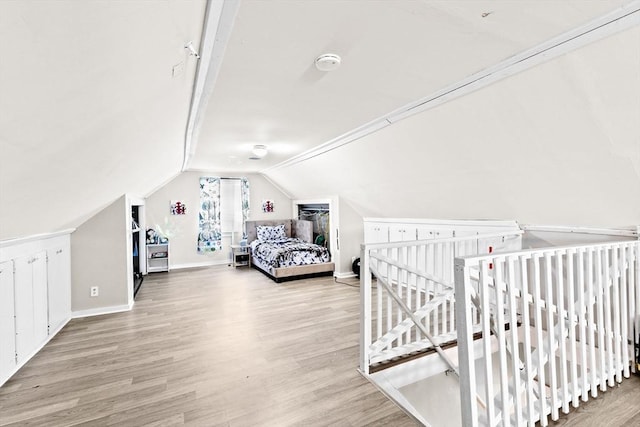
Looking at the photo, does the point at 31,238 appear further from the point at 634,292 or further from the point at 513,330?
the point at 634,292

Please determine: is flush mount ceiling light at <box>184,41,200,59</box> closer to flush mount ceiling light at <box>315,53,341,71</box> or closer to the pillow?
flush mount ceiling light at <box>315,53,341,71</box>

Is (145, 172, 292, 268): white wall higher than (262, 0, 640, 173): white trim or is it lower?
lower

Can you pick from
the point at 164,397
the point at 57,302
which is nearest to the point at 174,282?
the point at 57,302

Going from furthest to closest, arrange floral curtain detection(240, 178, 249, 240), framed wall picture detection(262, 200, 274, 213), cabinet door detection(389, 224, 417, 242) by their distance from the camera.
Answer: framed wall picture detection(262, 200, 274, 213)
floral curtain detection(240, 178, 249, 240)
cabinet door detection(389, 224, 417, 242)

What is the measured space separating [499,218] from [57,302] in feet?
16.5

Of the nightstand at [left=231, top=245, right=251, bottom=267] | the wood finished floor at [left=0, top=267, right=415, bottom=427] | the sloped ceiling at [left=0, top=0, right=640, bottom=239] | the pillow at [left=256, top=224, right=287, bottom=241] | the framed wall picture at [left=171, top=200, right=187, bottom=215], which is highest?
the sloped ceiling at [left=0, top=0, right=640, bottom=239]

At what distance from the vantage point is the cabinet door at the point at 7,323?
88.1 inches

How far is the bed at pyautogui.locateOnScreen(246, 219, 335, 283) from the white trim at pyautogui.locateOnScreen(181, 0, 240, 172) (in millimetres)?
3232

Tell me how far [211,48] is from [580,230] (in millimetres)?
3460

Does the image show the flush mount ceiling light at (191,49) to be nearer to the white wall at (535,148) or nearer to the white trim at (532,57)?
the white trim at (532,57)

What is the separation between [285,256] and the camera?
5.52m

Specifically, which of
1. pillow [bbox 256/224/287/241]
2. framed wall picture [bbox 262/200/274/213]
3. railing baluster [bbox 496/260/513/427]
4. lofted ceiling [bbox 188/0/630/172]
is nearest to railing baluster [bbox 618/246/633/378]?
railing baluster [bbox 496/260/513/427]

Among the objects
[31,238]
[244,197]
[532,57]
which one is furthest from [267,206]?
[532,57]

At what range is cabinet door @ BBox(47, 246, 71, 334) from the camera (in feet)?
10.2
